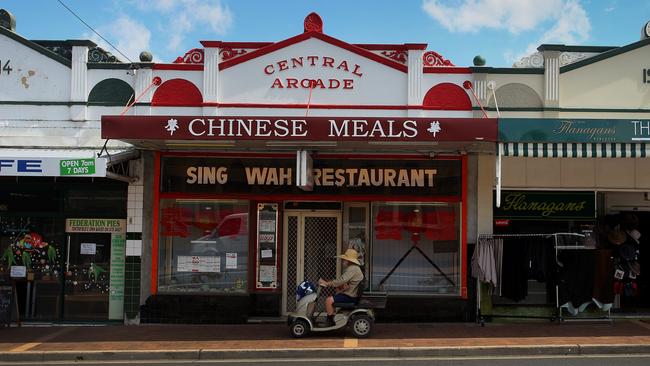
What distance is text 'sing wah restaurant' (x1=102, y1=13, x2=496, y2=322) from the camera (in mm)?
12453

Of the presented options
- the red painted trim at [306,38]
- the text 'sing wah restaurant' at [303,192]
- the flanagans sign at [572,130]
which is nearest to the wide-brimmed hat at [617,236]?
the flanagans sign at [572,130]

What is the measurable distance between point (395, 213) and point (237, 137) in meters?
3.74

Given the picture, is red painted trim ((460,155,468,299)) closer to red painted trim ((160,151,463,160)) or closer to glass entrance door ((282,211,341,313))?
red painted trim ((160,151,463,160))

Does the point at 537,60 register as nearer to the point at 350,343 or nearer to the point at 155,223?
the point at 350,343

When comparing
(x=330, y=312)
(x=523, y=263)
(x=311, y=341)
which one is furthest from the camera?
(x=523, y=263)

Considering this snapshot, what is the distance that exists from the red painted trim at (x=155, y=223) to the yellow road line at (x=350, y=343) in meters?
4.22

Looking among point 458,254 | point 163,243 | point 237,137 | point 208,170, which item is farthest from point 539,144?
point 163,243

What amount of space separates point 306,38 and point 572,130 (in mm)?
5381

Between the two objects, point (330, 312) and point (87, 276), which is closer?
point (330, 312)

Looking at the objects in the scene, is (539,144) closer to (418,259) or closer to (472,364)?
(418,259)

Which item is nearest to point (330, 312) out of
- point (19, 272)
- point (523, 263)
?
point (523, 263)

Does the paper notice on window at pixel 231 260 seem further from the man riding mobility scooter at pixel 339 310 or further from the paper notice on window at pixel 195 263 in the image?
the man riding mobility scooter at pixel 339 310

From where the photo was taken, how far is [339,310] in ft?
35.2

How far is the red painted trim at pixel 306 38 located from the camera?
12617 mm
